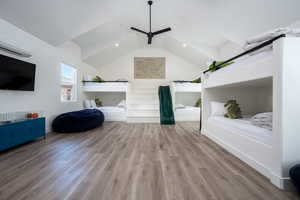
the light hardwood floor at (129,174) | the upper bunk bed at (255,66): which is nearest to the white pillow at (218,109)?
the upper bunk bed at (255,66)

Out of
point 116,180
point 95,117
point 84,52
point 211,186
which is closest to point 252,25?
point 211,186

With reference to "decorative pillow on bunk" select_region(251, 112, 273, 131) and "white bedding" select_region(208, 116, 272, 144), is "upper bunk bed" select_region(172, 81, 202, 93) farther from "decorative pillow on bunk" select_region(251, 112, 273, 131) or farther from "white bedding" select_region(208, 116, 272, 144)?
"decorative pillow on bunk" select_region(251, 112, 273, 131)

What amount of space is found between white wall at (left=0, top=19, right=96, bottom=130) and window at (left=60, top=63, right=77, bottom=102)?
25 cm

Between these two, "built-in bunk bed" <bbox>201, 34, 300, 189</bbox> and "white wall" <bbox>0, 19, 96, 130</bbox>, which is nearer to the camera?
"built-in bunk bed" <bbox>201, 34, 300, 189</bbox>

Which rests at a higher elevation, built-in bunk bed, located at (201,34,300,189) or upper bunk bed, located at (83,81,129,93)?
upper bunk bed, located at (83,81,129,93)

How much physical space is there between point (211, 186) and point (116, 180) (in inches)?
35.7

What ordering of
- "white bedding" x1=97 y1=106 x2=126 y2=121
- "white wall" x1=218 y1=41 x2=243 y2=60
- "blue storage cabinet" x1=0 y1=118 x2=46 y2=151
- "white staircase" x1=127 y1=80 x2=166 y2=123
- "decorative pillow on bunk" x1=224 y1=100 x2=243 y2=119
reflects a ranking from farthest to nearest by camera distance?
"white bedding" x1=97 y1=106 x2=126 y2=121
"white staircase" x1=127 y1=80 x2=166 y2=123
"white wall" x1=218 y1=41 x2=243 y2=60
"decorative pillow on bunk" x1=224 y1=100 x2=243 y2=119
"blue storage cabinet" x1=0 y1=118 x2=46 y2=151

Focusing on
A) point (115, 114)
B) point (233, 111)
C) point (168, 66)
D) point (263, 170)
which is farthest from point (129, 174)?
point (168, 66)

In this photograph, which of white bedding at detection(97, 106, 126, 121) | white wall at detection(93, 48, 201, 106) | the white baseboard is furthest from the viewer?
white wall at detection(93, 48, 201, 106)

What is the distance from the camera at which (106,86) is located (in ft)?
16.7

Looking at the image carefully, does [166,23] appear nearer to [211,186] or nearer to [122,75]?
[122,75]

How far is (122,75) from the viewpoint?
6.65 metres

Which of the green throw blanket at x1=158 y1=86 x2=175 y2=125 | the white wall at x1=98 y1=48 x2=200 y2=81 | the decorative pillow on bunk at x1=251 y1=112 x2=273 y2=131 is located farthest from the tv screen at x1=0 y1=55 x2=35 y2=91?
the white wall at x1=98 y1=48 x2=200 y2=81

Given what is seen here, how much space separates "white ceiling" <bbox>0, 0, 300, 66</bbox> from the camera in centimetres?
240
